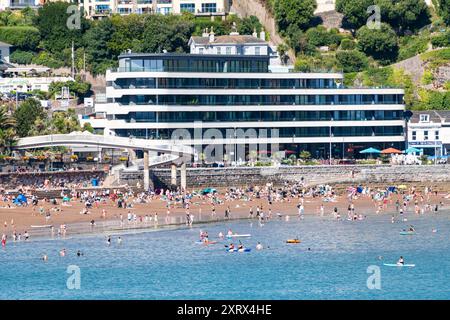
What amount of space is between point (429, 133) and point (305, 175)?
1064 inches

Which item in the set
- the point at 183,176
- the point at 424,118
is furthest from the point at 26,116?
the point at 424,118

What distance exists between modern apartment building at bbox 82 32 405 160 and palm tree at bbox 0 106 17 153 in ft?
46.9

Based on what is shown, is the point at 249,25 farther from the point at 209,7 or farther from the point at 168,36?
the point at 168,36

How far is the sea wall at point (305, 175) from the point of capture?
116 m

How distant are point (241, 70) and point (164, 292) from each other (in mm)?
75874

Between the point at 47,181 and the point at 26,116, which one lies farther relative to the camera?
the point at 26,116

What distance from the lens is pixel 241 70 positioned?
131 m

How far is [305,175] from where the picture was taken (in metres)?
120

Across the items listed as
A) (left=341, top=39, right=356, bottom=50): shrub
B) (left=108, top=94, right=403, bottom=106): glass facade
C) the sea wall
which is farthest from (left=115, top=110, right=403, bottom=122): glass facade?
(left=341, top=39, right=356, bottom=50): shrub

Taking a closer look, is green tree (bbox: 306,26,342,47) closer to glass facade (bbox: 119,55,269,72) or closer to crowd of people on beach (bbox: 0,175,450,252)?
glass facade (bbox: 119,55,269,72)

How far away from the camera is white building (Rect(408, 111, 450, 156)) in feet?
456
